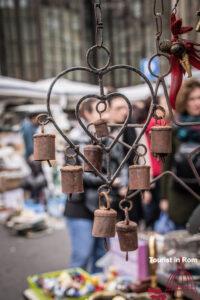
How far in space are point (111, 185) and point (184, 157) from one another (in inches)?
66.4

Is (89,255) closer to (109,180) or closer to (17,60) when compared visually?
(109,180)

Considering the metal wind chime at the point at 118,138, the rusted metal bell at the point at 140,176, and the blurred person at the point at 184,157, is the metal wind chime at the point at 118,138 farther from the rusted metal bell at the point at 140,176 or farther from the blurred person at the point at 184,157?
the blurred person at the point at 184,157

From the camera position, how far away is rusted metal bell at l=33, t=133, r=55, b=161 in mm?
1572

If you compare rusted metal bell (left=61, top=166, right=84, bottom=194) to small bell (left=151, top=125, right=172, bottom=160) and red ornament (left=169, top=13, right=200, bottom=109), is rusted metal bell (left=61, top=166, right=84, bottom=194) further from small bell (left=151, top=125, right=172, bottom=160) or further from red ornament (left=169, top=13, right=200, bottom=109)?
red ornament (left=169, top=13, right=200, bottom=109)

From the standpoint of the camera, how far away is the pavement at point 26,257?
4295 millimetres

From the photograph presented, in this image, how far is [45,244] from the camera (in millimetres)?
5781

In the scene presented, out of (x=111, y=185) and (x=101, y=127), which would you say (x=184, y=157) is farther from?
(x=111, y=185)

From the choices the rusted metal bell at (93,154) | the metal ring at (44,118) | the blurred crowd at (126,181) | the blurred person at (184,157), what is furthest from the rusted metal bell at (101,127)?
the blurred person at (184,157)

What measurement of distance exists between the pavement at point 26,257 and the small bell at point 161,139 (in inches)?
109

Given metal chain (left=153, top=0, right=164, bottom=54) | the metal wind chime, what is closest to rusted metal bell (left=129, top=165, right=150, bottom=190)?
the metal wind chime

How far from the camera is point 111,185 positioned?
1.59 metres

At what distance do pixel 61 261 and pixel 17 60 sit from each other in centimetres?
2010

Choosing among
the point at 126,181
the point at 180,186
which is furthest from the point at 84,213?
the point at 180,186

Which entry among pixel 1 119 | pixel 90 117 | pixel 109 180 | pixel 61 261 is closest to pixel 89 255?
pixel 90 117
